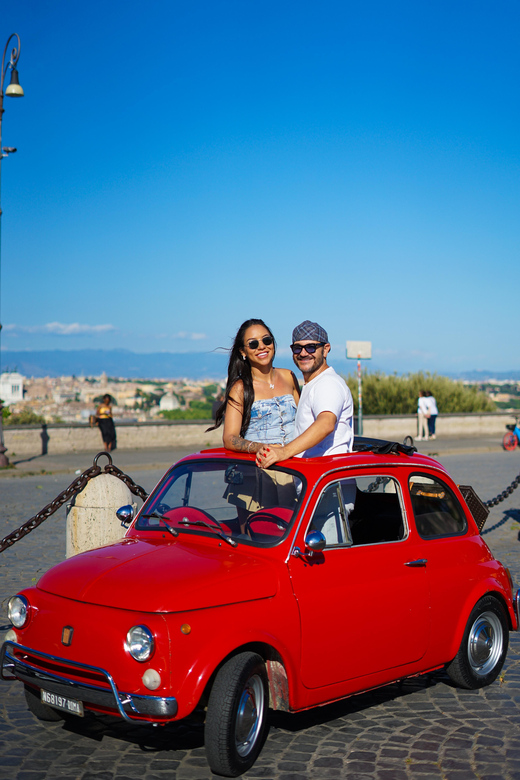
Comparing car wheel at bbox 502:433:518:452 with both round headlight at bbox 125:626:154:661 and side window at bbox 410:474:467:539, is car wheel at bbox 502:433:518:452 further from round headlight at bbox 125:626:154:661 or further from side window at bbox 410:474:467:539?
round headlight at bbox 125:626:154:661

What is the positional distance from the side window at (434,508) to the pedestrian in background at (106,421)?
729 inches

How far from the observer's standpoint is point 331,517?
474cm

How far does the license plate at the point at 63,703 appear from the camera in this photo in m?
3.94

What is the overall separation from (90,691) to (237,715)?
71cm

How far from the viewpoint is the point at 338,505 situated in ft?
15.7

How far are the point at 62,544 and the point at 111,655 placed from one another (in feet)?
22.6

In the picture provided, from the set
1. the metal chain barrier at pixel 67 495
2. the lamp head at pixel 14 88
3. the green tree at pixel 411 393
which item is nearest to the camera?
the metal chain barrier at pixel 67 495

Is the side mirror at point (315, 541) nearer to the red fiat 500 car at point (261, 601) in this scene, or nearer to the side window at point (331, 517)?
the red fiat 500 car at point (261, 601)

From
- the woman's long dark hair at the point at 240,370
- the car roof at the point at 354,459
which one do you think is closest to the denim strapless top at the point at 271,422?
the woman's long dark hair at the point at 240,370

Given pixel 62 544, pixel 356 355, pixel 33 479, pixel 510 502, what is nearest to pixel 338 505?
pixel 62 544

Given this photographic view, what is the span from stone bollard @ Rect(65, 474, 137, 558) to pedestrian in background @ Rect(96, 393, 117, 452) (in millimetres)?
16128

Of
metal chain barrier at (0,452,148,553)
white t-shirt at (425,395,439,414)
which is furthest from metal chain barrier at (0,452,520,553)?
white t-shirt at (425,395,439,414)

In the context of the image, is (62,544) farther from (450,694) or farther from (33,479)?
(33,479)

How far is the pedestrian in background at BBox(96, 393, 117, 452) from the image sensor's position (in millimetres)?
23438
